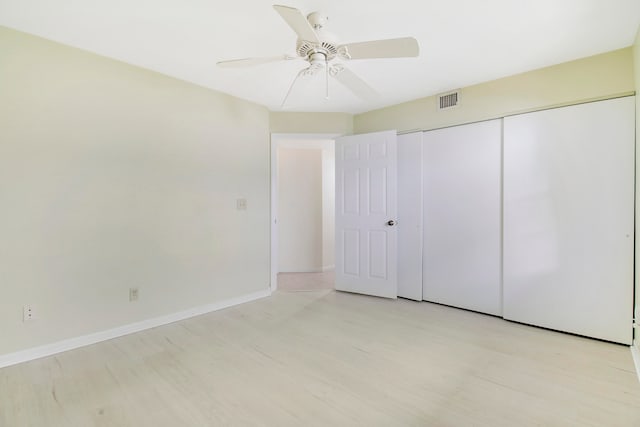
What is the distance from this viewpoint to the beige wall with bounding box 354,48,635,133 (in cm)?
237

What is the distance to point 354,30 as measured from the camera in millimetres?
2070

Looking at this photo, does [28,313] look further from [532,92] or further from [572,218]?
[532,92]

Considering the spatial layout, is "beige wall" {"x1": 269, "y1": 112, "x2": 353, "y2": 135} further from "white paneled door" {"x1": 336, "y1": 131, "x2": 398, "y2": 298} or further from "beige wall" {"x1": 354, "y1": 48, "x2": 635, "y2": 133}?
"beige wall" {"x1": 354, "y1": 48, "x2": 635, "y2": 133}

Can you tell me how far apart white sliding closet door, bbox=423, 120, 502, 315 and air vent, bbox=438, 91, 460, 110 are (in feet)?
0.79

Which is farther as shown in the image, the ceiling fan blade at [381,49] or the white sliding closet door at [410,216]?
the white sliding closet door at [410,216]

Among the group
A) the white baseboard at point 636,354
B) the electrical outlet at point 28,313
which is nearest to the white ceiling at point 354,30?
the electrical outlet at point 28,313

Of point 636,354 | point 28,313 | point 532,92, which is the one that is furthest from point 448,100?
point 28,313

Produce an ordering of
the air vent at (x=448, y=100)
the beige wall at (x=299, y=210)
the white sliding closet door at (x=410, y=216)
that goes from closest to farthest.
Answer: the air vent at (x=448, y=100), the white sliding closet door at (x=410, y=216), the beige wall at (x=299, y=210)

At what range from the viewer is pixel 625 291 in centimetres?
234

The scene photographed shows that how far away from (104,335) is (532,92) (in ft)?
13.7

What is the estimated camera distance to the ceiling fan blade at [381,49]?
1662 mm

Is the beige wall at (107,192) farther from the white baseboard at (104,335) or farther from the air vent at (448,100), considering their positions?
the air vent at (448,100)

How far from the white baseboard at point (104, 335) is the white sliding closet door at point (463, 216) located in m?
2.24

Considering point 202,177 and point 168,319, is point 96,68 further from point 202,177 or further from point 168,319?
point 168,319
